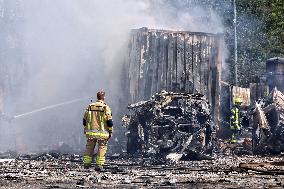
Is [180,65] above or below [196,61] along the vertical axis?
below

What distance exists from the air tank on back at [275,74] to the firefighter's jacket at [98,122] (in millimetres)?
10520

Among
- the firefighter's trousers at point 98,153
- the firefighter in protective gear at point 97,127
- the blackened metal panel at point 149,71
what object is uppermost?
the blackened metal panel at point 149,71

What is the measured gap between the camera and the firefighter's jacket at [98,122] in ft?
34.3

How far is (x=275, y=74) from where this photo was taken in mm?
19844

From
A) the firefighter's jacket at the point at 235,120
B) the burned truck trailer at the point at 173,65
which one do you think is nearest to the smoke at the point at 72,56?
the burned truck trailer at the point at 173,65

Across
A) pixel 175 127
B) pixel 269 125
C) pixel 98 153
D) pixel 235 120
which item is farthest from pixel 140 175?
pixel 235 120

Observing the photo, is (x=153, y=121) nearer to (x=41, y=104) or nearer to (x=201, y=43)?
(x=201, y=43)

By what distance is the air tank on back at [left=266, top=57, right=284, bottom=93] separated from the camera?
64.0 ft

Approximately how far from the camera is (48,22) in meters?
21.8

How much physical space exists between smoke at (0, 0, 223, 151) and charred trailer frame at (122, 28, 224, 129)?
1.02m

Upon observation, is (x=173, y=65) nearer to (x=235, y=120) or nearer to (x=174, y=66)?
(x=174, y=66)

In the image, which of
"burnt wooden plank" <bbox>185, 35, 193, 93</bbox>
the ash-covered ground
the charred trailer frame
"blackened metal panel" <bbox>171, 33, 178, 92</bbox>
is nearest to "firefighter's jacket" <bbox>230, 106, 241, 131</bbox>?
the charred trailer frame

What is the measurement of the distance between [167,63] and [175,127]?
480 cm

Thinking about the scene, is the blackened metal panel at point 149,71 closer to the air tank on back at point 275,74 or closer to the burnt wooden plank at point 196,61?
the burnt wooden plank at point 196,61
